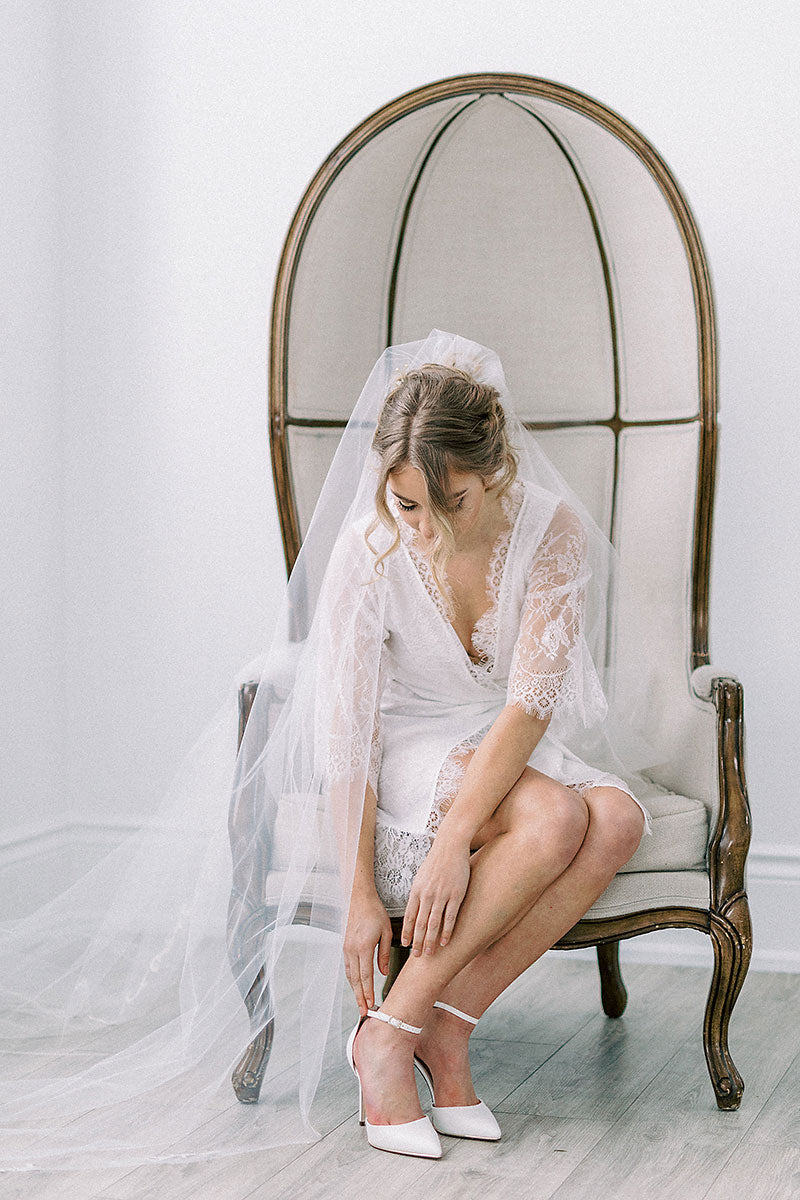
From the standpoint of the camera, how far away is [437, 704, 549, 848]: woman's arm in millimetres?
1820

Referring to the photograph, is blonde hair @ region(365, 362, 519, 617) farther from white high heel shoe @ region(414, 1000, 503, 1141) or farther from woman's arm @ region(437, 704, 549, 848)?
white high heel shoe @ region(414, 1000, 503, 1141)

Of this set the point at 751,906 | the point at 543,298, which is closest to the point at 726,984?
the point at 751,906

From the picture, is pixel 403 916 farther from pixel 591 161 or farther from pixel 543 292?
pixel 591 161

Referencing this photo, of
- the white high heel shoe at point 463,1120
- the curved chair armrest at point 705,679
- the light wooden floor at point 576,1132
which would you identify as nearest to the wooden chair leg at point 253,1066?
the light wooden floor at point 576,1132

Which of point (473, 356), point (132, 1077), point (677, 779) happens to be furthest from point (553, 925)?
point (473, 356)

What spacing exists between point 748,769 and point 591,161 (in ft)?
4.20

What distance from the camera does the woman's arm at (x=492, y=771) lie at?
1.82 metres

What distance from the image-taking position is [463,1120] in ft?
5.93

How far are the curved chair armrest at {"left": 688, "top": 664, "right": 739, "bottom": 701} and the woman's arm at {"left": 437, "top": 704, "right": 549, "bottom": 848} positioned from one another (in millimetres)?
330

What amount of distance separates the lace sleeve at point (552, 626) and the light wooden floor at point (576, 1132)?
1.96ft

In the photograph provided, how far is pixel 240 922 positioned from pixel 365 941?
194mm

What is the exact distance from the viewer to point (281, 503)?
2.43 m

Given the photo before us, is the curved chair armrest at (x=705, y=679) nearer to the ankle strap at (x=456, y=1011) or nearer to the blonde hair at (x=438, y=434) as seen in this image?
the blonde hair at (x=438, y=434)

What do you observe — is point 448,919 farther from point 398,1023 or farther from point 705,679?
point 705,679
